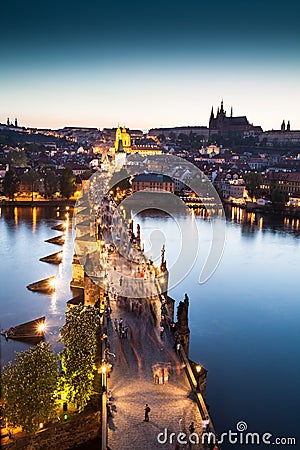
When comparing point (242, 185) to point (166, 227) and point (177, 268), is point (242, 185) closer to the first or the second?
point (166, 227)

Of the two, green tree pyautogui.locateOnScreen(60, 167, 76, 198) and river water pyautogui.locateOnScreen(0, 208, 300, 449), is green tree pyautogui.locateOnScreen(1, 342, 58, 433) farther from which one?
green tree pyautogui.locateOnScreen(60, 167, 76, 198)

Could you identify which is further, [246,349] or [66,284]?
[66,284]

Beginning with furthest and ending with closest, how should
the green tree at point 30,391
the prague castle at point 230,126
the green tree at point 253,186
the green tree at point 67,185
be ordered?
the prague castle at point 230,126, the green tree at point 253,186, the green tree at point 67,185, the green tree at point 30,391

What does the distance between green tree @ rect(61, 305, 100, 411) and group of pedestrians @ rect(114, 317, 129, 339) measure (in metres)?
1.05

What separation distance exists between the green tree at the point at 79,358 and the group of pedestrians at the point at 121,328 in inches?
41.5

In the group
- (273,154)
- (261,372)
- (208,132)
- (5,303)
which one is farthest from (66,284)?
(208,132)

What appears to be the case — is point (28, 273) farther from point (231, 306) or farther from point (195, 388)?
point (195, 388)

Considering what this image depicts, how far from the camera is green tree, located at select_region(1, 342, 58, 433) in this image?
7.03 meters

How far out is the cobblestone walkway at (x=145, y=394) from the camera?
668 cm

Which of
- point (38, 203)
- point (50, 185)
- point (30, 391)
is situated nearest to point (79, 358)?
point (30, 391)

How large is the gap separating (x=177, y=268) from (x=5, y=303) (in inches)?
334

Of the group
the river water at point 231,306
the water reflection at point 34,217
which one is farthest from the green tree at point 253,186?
the water reflection at point 34,217

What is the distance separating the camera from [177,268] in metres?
21.5

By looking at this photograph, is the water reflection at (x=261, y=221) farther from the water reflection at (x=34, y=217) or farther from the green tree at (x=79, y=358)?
the green tree at (x=79, y=358)
